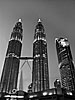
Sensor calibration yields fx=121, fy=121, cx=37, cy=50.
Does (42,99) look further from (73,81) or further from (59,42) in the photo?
(59,42)

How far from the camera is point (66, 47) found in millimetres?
156250

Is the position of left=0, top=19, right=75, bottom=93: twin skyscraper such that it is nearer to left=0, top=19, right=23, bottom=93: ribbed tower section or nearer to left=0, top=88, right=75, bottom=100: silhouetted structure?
left=0, top=19, right=23, bottom=93: ribbed tower section

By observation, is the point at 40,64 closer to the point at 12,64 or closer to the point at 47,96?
the point at 12,64

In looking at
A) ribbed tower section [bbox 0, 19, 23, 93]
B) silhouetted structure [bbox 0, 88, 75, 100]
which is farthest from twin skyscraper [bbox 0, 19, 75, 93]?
silhouetted structure [bbox 0, 88, 75, 100]

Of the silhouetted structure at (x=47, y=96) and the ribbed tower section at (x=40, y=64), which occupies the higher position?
the ribbed tower section at (x=40, y=64)

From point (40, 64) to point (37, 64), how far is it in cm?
330

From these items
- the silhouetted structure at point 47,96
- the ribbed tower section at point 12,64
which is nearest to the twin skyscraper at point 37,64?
the ribbed tower section at point 12,64

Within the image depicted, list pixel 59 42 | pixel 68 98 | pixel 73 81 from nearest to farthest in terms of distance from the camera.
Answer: pixel 68 98 → pixel 73 81 → pixel 59 42

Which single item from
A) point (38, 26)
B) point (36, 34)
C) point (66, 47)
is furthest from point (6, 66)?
point (66, 47)

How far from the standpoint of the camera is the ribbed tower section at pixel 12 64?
317ft

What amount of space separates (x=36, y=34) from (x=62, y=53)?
39.9 meters

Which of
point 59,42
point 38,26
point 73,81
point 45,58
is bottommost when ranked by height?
point 73,81

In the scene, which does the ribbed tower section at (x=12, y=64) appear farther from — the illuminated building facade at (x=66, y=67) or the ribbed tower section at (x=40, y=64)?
the illuminated building facade at (x=66, y=67)

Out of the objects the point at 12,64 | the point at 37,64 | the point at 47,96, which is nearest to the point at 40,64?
the point at 37,64
